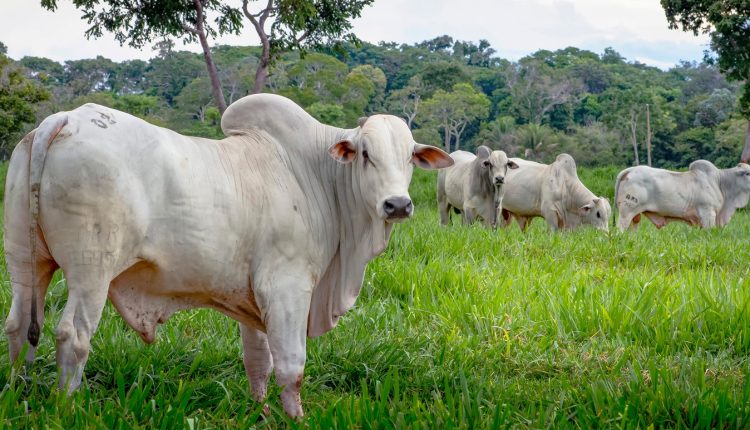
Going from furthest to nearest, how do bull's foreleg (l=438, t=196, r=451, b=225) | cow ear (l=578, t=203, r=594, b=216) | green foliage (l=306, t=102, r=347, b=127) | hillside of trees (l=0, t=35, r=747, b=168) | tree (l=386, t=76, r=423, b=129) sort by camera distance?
tree (l=386, t=76, r=423, b=129)
hillside of trees (l=0, t=35, r=747, b=168)
green foliage (l=306, t=102, r=347, b=127)
bull's foreleg (l=438, t=196, r=451, b=225)
cow ear (l=578, t=203, r=594, b=216)

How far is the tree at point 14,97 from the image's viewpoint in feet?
69.5

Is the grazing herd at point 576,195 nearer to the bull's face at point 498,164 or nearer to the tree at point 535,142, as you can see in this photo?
the bull's face at point 498,164

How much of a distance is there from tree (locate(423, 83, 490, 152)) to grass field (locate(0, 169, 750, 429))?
47.0 metres

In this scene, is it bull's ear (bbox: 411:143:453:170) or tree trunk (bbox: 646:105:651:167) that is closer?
bull's ear (bbox: 411:143:453:170)

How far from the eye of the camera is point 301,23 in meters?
13.7

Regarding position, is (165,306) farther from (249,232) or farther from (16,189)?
(16,189)

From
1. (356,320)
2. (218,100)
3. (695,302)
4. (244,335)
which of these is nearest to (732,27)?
(218,100)

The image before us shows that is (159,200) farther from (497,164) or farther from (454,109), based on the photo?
(454,109)

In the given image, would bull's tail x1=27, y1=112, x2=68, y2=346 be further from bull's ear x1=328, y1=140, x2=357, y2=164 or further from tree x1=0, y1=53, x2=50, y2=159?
tree x1=0, y1=53, x2=50, y2=159

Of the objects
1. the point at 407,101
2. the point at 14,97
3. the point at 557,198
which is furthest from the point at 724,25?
the point at 407,101

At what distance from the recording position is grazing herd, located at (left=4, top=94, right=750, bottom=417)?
2.36 metres

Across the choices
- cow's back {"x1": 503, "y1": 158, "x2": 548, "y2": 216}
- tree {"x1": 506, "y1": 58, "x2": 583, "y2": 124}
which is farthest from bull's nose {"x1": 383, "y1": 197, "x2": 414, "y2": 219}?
tree {"x1": 506, "y1": 58, "x2": 583, "y2": 124}

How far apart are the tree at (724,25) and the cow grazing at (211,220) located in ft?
48.2

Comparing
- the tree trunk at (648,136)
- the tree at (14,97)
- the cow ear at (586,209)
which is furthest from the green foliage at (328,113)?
the cow ear at (586,209)
